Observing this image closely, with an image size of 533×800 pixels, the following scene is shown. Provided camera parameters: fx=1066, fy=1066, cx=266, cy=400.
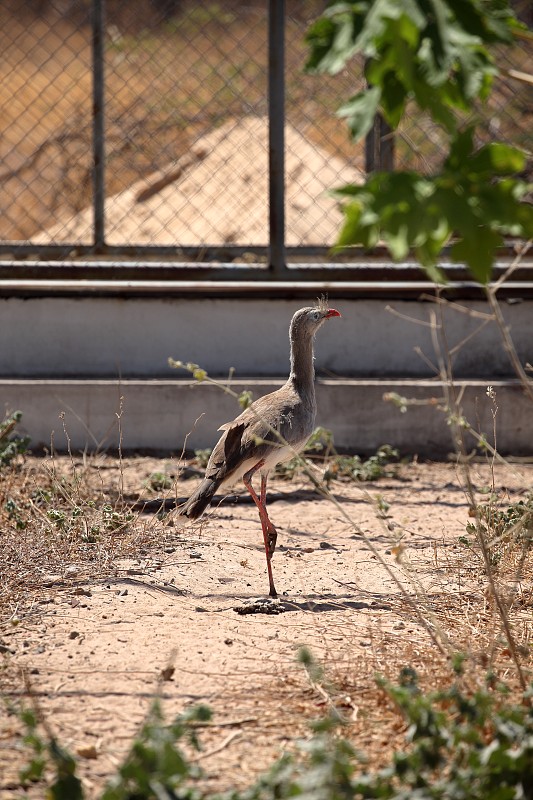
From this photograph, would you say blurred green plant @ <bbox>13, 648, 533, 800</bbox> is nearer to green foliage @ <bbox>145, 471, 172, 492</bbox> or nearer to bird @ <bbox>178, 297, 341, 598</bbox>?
bird @ <bbox>178, 297, 341, 598</bbox>

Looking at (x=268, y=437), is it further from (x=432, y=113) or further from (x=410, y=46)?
(x=410, y=46)

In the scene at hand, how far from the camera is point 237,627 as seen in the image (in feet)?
13.7

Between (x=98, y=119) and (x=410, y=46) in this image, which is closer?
(x=410, y=46)

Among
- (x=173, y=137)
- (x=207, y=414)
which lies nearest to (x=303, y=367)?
(x=207, y=414)

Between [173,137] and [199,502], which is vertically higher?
[173,137]

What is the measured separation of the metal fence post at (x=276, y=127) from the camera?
6.74 m

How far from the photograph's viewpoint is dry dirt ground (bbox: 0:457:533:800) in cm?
325

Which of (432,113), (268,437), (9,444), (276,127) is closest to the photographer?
(432,113)

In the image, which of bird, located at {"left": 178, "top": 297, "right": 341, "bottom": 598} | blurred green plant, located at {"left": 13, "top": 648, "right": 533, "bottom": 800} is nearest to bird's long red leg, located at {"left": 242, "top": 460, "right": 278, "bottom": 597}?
bird, located at {"left": 178, "top": 297, "right": 341, "bottom": 598}

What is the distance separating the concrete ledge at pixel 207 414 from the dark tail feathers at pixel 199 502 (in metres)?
1.98

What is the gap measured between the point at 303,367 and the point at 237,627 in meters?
1.72

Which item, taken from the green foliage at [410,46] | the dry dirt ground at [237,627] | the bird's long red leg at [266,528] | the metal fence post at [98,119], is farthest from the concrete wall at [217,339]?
Answer: the green foliage at [410,46]

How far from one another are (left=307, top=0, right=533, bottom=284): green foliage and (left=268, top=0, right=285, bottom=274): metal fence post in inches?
175

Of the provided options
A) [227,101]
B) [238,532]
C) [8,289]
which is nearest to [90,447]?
[8,289]
